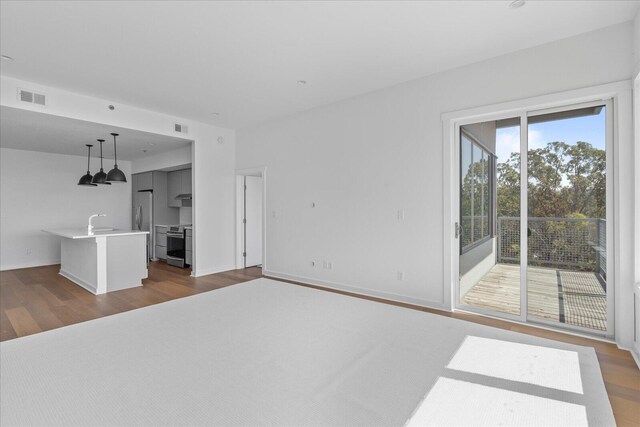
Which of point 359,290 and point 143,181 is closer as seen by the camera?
point 359,290

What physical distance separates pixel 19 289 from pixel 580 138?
753 cm

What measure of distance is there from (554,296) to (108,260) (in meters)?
5.72

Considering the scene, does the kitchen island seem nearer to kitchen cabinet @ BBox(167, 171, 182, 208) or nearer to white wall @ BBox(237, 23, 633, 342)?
white wall @ BBox(237, 23, 633, 342)

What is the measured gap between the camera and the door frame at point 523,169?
2.79m

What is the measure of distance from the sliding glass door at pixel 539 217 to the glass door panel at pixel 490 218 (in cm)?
1

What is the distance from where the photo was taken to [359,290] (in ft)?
14.8

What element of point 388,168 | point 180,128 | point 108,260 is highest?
point 180,128

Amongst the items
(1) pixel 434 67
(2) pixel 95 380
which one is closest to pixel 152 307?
(2) pixel 95 380

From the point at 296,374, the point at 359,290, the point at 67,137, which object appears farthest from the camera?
the point at 67,137

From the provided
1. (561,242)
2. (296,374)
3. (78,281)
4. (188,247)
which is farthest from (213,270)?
(561,242)

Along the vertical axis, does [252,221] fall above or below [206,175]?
below

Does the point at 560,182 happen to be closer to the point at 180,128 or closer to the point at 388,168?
the point at 388,168

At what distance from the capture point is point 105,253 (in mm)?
4734

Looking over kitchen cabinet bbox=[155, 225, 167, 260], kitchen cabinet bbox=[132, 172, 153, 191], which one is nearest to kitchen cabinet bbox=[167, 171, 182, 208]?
kitchen cabinet bbox=[132, 172, 153, 191]
